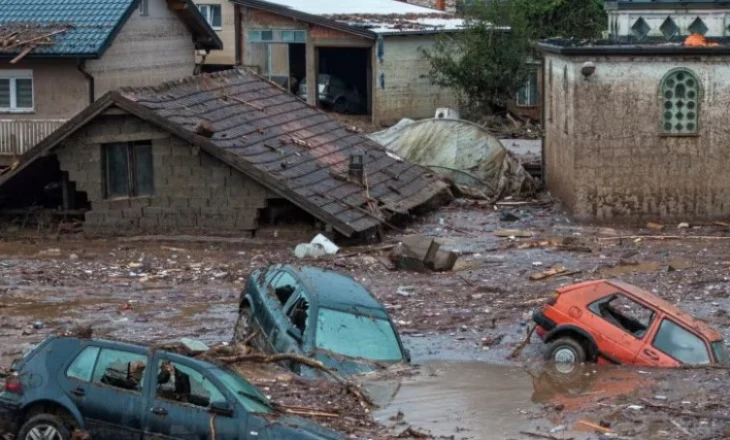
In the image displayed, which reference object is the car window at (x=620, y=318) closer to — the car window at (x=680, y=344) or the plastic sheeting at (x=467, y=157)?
the car window at (x=680, y=344)

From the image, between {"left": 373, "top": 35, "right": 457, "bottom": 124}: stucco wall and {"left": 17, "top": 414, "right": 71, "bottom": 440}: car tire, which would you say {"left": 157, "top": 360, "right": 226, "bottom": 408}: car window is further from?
{"left": 373, "top": 35, "right": 457, "bottom": 124}: stucco wall

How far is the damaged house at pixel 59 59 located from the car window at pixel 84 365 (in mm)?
20962

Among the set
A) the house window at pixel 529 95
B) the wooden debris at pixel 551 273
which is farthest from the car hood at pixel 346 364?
the house window at pixel 529 95

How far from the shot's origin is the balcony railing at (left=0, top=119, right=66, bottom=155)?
33156mm

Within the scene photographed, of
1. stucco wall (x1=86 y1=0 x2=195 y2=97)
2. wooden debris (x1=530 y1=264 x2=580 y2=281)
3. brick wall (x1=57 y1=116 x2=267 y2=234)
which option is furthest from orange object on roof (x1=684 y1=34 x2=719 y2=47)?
stucco wall (x1=86 y1=0 x2=195 y2=97)

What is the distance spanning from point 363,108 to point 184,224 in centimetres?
2215

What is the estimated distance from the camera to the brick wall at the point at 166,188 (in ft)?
87.9

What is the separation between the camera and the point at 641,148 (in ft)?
96.5

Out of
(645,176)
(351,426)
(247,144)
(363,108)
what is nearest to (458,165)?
(645,176)

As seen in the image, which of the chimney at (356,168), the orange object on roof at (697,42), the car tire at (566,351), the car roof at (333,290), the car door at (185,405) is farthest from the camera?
the orange object on roof at (697,42)

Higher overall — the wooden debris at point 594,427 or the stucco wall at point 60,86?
the stucco wall at point 60,86

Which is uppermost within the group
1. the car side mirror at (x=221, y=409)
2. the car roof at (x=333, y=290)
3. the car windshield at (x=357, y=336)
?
the car roof at (x=333, y=290)

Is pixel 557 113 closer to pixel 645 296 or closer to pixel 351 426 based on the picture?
pixel 645 296

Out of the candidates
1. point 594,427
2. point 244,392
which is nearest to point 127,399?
point 244,392
